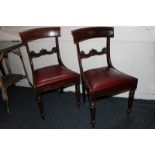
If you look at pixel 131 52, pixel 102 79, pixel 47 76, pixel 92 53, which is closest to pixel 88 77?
pixel 102 79

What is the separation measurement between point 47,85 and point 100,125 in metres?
0.71

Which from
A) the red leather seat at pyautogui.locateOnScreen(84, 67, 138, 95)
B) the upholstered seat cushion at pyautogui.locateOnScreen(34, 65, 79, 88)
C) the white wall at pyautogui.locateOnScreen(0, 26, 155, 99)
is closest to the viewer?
the red leather seat at pyautogui.locateOnScreen(84, 67, 138, 95)

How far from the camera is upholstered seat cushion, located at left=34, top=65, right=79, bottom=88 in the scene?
74.7 inches

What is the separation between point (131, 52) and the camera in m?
2.14

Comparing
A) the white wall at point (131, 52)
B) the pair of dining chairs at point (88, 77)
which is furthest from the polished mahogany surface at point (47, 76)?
the white wall at point (131, 52)

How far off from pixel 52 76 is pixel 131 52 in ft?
3.10

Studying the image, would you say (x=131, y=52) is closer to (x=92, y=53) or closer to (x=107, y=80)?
(x=92, y=53)

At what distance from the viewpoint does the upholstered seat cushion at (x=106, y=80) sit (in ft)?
5.65

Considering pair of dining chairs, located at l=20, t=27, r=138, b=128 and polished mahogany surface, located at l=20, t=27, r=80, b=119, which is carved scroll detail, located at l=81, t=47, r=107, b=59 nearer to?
pair of dining chairs, located at l=20, t=27, r=138, b=128

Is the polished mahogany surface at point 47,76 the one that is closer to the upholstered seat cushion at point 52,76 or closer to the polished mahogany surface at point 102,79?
the upholstered seat cushion at point 52,76

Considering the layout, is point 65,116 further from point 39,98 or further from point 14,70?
point 14,70

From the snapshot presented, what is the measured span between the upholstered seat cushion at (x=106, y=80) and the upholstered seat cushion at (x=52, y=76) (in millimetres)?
193

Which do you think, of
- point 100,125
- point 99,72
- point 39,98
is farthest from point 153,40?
point 39,98

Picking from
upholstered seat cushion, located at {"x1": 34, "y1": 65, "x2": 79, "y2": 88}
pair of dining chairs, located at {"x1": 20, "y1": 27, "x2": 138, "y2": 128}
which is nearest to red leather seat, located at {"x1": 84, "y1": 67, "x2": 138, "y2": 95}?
pair of dining chairs, located at {"x1": 20, "y1": 27, "x2": 138, "y2": 128}
